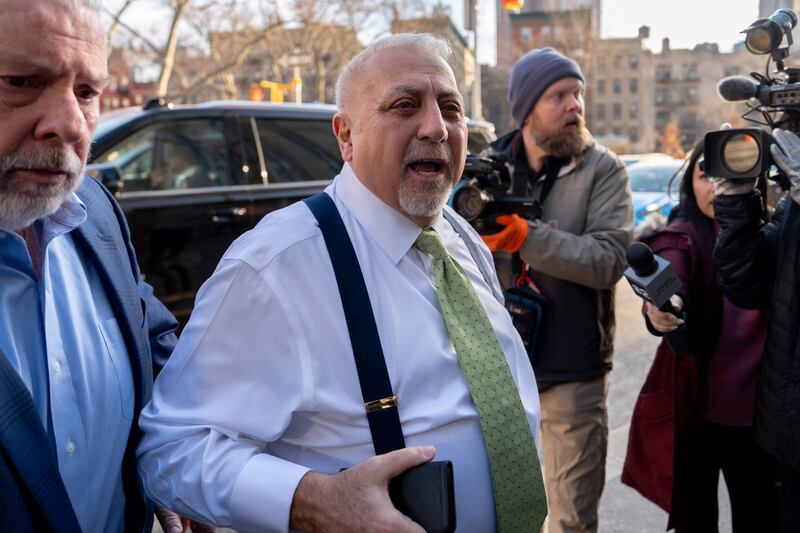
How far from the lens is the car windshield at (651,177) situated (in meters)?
12.9

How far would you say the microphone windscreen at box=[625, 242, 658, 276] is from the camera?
7.96 feet

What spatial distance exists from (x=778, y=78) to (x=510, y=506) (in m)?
1.88

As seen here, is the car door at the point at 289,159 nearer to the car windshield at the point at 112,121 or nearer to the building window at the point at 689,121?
the car windshield at the point at 112,121

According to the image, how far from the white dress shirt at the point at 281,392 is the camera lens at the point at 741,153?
1.40 meters

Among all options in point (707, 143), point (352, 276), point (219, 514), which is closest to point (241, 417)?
point (219, 514)

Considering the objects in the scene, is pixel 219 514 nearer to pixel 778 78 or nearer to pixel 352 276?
pixel 352 276

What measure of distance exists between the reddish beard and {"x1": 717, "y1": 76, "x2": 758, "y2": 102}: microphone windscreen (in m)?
0.66

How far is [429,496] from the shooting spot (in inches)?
55.6

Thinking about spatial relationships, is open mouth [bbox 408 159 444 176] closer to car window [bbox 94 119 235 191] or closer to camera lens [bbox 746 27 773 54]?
camera lens [bbox 746 27 773 54]

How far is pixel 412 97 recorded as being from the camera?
1.87 m

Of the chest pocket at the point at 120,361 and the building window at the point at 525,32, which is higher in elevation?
the building window at the point at 525,32

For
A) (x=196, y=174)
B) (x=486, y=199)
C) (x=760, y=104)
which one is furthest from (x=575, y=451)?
(x=196, y=174)

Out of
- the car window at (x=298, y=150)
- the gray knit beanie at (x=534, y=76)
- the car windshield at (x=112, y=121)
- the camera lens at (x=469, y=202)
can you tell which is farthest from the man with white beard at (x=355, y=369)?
the car window at (x=298, y=150)

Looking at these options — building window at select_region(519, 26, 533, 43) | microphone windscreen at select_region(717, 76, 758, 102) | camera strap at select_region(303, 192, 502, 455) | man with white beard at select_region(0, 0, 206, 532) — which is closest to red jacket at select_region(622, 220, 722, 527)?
microphone windscreen at select_region(717, 76, 758, 102)
